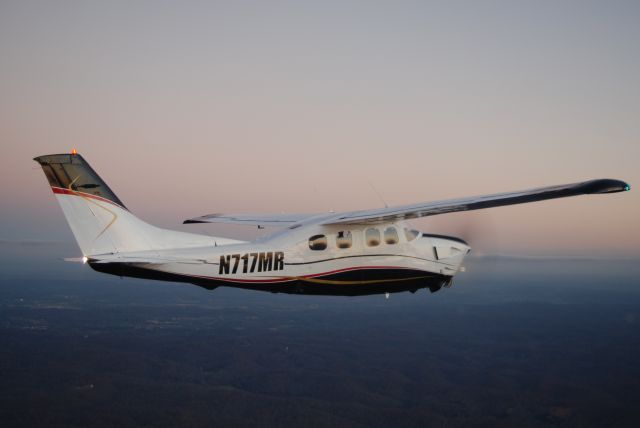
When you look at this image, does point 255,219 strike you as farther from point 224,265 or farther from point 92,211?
point 92,211

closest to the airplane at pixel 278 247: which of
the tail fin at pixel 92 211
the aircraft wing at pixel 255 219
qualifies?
the tail fin at pixel 92 211

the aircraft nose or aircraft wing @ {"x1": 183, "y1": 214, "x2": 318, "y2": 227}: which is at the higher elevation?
aircraft wing @ {"x1": 183, "y1": 214, "x2": 318, "y2": 227}

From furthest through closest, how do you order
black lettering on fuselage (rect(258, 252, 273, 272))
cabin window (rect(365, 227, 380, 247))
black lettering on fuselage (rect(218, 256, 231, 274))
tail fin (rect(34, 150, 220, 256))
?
1. cabin window (rect(365, 227, 380, 247))
2. black lettering on fuselage (rect(258, 252, 273, 272))
3. black lettering on fuselage (rect(218, 256, 231, 274))
4. tail fin (rect(34, 150, 220, 256))

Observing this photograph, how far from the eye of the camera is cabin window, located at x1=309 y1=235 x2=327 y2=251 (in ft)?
58.0

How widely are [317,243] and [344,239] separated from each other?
92 centimetres

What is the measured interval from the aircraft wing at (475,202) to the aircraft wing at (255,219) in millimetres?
4713

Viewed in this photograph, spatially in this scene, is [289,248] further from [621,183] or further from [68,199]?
[621,183]

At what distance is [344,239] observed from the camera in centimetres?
1795

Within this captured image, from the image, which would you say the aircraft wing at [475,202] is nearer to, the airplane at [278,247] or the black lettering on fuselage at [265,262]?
the airplane at [278,247]

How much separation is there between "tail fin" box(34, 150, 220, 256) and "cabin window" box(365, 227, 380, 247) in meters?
6.65

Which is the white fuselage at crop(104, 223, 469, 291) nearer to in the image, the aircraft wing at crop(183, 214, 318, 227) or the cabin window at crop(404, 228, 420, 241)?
the cabin window at crop(404, 228, 420, 241)

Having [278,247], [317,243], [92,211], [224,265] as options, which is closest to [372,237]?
[317,243]

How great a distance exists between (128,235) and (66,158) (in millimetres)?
2909

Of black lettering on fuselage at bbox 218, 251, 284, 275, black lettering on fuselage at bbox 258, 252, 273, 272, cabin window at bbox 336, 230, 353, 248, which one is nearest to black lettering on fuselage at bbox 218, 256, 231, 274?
black lettering on fuselage at bbox 218, 251, 284, 275
